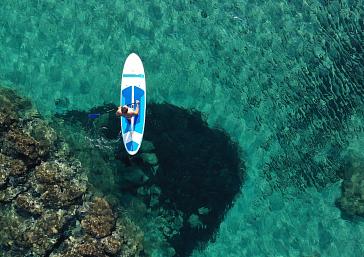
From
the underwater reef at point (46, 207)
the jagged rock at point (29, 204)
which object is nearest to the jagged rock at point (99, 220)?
the underwater reef at point (46, 207)

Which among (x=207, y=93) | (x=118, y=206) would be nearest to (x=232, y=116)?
(x=207, y=93)

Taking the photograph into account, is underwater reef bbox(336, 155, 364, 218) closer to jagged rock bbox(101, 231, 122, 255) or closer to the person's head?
jagged rock bbox(101, 231, 122, 255)

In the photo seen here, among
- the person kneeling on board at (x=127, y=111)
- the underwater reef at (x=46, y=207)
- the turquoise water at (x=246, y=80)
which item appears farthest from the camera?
the turquoise water at (x=246, y=80)

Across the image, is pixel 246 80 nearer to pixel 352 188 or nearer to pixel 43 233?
pixel 352 188

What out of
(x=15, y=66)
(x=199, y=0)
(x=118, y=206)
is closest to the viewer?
(x=118, y=206)

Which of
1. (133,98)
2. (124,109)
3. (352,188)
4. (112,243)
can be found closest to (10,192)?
(112,243)

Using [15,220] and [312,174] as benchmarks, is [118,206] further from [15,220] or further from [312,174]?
[312,174]

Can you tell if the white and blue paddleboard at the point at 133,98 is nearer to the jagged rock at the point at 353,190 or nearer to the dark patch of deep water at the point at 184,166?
the dark patch of deep water at the point at 184,166
